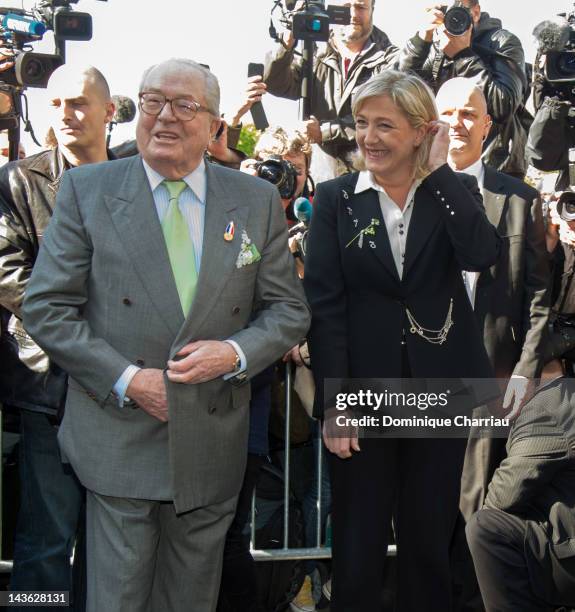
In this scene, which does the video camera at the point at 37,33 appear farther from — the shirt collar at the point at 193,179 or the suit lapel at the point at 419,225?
the suit lapel at the point at 419,225

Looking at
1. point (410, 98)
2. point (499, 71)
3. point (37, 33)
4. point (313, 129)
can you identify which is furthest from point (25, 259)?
point (37, 33)

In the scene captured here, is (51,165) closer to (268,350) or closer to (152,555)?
(268,350)

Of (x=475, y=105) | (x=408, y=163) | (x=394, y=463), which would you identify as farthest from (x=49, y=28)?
(x=394, y=463)

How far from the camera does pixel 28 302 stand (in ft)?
8.64

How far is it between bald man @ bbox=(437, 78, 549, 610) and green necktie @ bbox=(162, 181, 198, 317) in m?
1.40

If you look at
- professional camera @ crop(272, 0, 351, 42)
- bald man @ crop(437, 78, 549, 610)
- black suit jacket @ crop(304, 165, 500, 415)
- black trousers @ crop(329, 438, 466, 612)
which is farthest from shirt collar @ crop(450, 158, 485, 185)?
professional camera @ crop(272, 0, 351, 42)

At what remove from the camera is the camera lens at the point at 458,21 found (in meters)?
5.30

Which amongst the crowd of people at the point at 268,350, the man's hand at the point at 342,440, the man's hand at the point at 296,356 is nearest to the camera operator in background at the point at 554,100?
the crowd of people at the point at 268,350

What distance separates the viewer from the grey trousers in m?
2.66

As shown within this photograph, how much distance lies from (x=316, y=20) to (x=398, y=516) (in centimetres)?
387

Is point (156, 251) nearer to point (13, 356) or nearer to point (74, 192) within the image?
point (74, 192)

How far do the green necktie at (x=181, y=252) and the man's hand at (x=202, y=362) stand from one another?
12 centimetres

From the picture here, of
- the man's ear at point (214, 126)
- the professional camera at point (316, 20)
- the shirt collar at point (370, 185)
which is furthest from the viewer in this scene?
the professional camera at point (316, 20)

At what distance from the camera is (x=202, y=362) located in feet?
8.50
